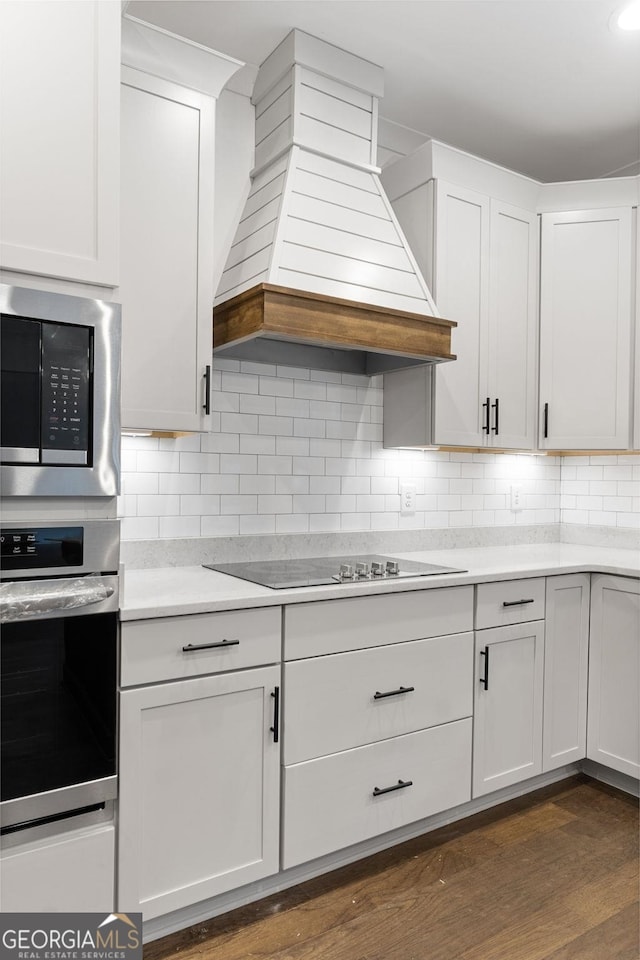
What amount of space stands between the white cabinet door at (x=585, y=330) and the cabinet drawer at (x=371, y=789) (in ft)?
4.92

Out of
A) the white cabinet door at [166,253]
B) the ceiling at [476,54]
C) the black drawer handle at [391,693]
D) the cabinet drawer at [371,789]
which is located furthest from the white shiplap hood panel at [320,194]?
the cabinet drawer at [371,789]

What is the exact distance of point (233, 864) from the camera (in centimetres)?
190

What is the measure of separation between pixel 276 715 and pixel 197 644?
343mm

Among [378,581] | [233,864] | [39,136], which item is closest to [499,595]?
[378,581]

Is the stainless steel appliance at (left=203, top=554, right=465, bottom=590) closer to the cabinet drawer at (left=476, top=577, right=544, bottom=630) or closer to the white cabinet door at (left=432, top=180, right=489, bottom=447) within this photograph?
the cabinet drawer at (left=476, top=577, right=544, bottom=630)

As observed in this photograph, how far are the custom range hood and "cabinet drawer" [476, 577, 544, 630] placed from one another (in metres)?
0.90

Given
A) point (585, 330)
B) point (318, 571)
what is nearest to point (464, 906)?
point (318, 571)

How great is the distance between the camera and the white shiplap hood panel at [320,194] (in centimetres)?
230

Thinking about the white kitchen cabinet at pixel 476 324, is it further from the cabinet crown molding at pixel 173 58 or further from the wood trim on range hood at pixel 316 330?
the cabinet crown molding at pixel 173 58

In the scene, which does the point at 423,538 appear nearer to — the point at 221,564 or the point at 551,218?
the point at 221,564

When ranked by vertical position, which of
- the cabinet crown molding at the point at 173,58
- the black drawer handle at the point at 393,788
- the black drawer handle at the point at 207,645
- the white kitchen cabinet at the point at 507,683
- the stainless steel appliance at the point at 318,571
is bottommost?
the black drawer handle at the point at 393,788

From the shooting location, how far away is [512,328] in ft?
9.94

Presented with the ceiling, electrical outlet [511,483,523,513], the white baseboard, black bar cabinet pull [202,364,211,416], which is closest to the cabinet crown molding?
the ceiling

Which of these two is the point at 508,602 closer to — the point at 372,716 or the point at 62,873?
the point at 372,716
